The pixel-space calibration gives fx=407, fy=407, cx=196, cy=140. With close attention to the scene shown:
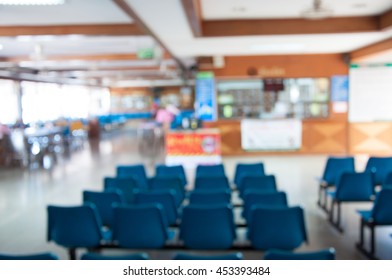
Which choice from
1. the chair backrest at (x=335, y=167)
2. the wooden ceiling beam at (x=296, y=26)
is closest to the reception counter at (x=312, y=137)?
the wooden ceiling beam at (x=296, y=26)

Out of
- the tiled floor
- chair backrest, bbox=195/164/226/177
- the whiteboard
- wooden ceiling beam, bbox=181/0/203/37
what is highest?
wooden ceiling beam, bbox=181/0/203/37

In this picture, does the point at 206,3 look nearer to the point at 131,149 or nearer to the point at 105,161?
the point at 105,161

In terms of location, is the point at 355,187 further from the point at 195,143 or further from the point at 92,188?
the point at 92,188

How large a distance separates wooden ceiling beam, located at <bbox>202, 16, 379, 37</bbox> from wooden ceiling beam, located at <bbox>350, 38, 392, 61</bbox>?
1.25 m

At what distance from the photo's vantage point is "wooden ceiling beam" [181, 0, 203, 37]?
4.64 m

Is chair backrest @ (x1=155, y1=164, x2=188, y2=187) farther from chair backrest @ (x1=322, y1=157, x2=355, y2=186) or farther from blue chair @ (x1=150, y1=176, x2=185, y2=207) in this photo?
chair backrest @ (x1=322, y1=157, x2=355, y2=186)

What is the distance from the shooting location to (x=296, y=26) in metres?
6.84

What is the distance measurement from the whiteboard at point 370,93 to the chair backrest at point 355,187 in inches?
260

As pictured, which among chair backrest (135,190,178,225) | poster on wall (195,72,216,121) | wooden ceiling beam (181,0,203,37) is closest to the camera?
chair backrest (135,190,178,225)

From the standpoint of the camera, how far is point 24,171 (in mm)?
9906

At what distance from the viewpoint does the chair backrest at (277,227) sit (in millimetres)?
3305

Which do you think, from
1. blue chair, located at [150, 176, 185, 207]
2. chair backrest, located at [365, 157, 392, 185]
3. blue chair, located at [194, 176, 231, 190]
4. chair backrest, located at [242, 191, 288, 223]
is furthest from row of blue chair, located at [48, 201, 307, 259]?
chair backrest, located at [365, 157, 392, 185]

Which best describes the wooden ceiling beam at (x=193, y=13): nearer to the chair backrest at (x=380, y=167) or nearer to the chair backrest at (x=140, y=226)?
the chair backrest at (x=140, y=226)
